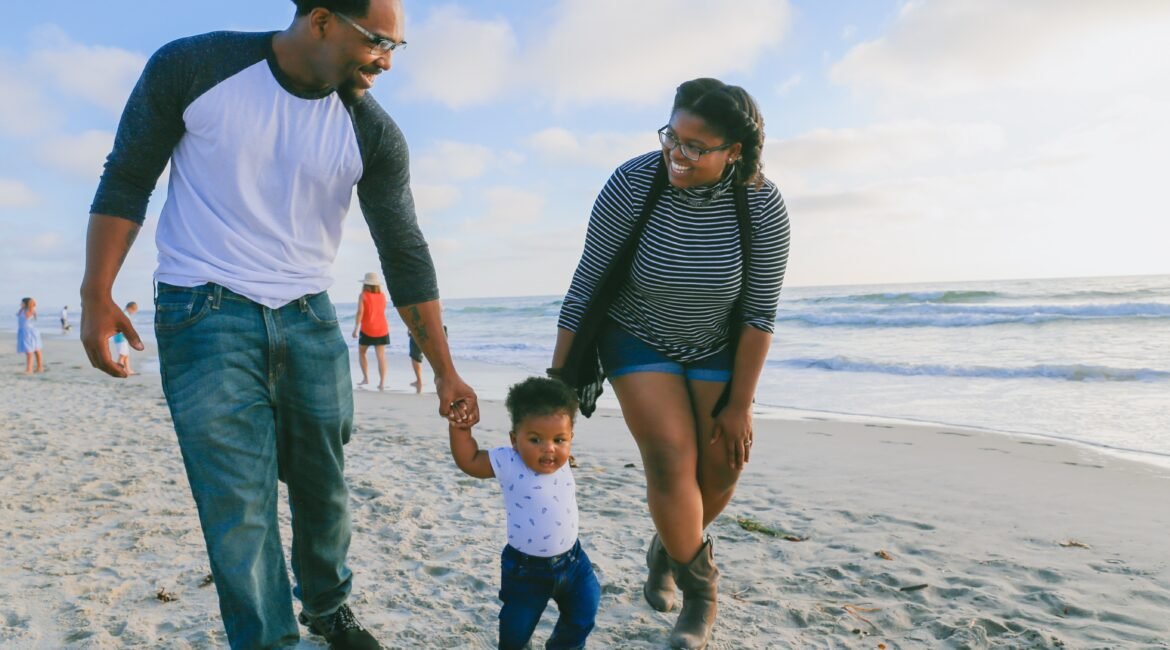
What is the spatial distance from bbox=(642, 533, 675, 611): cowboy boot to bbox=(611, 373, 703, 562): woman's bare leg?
1.15 ft

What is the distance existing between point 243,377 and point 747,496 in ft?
12.8

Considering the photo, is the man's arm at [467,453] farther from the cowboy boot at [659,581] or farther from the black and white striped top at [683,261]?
the cowboy boot at [659,581]

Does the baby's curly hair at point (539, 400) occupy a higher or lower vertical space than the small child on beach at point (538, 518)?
higher

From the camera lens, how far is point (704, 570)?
304 cm

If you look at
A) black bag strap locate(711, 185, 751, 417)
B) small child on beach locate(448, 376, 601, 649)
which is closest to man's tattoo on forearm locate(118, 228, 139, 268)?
small child on beach locate(448, 376, 601, 649)

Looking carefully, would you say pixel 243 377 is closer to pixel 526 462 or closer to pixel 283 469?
pixel 283 469

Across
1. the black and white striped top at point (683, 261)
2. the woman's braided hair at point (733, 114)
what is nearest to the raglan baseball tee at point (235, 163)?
the black and white striped top at point (683, 261)

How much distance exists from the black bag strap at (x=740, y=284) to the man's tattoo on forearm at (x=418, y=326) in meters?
1.15

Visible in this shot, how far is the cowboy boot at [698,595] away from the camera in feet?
9.74

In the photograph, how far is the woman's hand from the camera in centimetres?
302

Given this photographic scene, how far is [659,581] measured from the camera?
336cm

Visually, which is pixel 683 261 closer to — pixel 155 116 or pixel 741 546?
pixel 155 116

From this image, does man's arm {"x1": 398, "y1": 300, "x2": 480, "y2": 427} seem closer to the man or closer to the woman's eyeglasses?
the man

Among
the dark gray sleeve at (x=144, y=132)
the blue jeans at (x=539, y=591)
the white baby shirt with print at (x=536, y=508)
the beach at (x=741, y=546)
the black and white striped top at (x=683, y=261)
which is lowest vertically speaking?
the beach at (x=741, y=546)
